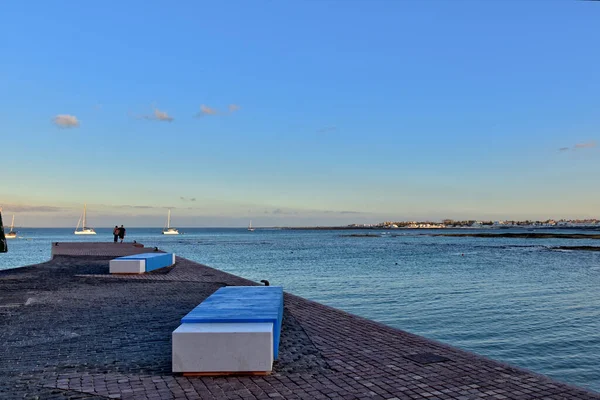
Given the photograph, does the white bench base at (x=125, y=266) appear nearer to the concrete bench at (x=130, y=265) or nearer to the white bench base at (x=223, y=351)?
the concrete bench at (x=130, y=265)

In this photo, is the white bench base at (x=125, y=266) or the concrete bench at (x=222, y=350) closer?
the concrete bench at (x=222, y=350)

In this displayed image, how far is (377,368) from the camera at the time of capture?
7.12 meters

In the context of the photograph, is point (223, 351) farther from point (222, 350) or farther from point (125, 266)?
point (125, 266)

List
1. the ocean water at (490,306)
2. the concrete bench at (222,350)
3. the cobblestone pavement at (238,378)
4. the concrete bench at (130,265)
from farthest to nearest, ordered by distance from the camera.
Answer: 1. the concrete bench at (130,265)
2. the ocean water at (490,306)
3. the concrete bench at (222,350)
4. the cobblestone pavement at (238,378)

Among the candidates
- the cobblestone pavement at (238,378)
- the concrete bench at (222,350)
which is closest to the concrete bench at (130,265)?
the cobblestone pavement at (238,378)

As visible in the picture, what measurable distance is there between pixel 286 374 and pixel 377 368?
1297 millimetres

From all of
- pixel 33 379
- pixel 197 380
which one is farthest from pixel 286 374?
pixel 33 379

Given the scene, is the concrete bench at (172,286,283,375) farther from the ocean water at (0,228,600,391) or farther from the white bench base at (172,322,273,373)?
the ocean water at (0,228,600,391)

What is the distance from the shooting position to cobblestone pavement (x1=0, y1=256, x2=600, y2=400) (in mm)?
6086

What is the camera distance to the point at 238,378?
6.68 m

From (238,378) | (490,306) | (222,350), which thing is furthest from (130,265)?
(238,378)

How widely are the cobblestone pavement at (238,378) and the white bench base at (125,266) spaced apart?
8.33 metres

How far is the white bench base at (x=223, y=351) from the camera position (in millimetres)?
6730

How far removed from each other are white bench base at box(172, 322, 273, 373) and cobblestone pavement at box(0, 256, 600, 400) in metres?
0.16
